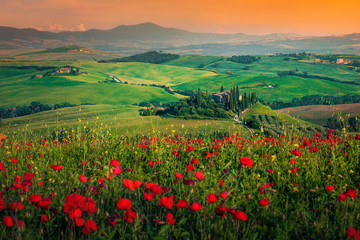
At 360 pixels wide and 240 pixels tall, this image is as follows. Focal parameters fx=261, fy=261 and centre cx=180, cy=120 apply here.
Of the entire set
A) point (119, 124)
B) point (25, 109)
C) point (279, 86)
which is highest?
point (119, 124)

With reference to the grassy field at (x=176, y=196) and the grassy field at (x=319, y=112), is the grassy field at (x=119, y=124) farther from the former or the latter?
the grassy field at (x=319, y=112)

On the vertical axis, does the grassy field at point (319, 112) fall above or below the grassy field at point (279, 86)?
below

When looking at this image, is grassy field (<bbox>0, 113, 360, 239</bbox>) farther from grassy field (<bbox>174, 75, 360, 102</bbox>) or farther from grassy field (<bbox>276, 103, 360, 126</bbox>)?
grassy field (<bbox>174, 75, 360, 102</bbox>)

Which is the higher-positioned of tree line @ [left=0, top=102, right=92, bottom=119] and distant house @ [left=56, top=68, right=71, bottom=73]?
distant house @ [left=56, top=68, right=71, bottom=73]

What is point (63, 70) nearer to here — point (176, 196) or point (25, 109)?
point (25, 109)

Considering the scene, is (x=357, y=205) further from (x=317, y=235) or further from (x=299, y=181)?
(x=299, y=181)

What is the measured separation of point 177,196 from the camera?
4062 mm

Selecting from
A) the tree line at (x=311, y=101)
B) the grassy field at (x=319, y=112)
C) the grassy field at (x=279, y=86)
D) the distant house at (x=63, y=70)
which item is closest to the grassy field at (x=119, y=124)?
the grassy field at (x=319, y=112)

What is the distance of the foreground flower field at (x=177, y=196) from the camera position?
304 cm

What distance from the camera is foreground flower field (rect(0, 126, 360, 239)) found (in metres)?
3.04

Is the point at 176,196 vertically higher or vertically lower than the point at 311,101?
higher

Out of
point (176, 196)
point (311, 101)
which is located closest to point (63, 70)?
point (311, 101)

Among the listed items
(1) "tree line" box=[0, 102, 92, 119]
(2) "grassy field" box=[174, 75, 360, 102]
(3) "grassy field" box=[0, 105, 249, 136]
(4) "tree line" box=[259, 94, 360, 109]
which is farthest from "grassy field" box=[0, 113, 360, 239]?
(2) "grassy field" box=[174, 75, 360, 102]

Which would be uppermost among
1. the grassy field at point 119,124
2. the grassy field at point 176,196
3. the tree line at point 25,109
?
the grassy field at point 176,196
